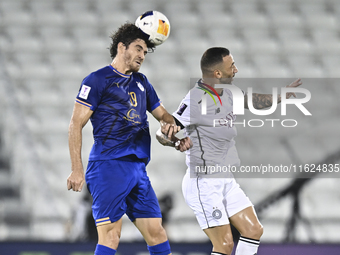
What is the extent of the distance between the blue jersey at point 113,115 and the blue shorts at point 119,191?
0.21 feet

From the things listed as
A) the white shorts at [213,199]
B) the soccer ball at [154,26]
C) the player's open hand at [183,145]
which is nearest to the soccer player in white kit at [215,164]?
the white shorts at [213,199]

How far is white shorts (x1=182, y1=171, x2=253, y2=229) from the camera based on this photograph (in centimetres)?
269

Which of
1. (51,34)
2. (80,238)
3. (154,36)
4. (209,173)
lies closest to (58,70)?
(51,34)

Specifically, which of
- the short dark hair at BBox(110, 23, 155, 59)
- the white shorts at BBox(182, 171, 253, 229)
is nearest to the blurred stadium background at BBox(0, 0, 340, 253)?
the white shorts at BBox(182, 171, 253, 229)

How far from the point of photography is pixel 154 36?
9.04 feet

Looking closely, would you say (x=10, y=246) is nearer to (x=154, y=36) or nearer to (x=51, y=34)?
(x=154, y=36)

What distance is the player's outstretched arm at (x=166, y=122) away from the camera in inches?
99.8

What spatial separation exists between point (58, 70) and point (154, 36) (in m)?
2.98

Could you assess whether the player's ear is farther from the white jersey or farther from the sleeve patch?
the white jersey

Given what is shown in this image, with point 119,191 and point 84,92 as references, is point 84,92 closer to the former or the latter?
point 84,92

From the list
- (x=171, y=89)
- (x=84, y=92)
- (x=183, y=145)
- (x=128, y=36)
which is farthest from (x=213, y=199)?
(x=171, y=89)

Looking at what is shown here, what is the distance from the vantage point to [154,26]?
9.05 ft

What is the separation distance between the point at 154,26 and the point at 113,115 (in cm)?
69

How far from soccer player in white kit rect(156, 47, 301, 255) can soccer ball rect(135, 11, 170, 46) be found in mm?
402
